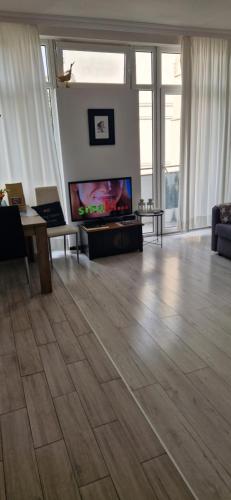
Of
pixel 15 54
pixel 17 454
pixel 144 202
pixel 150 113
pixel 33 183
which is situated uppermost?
pixel 15 54

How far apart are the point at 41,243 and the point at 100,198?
1576 mm

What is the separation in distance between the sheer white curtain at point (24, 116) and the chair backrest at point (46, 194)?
123 millimetres

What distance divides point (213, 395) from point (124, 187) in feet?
10.8

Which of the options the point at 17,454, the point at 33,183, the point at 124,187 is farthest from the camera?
the point at 124,187

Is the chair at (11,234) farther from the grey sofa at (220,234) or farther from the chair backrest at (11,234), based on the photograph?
the grey sofa at (220,234)

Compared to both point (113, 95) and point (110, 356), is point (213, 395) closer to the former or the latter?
point (110, 356)

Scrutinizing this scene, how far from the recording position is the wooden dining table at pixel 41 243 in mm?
3227

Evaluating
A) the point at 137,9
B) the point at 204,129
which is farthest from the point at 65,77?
the point at 204,129

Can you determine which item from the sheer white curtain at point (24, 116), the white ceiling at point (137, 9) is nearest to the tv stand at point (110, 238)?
the sheer white curtain at point (24, 116)

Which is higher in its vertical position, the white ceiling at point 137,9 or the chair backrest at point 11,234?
the white ceiling at point 137,9

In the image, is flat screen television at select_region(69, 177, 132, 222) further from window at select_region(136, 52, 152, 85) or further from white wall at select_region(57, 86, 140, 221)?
window at select_region(136, 52, 152, 85)

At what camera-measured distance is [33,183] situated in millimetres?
4312

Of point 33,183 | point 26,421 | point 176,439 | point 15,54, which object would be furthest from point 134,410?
point 15,54

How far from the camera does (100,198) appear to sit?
4.61m
